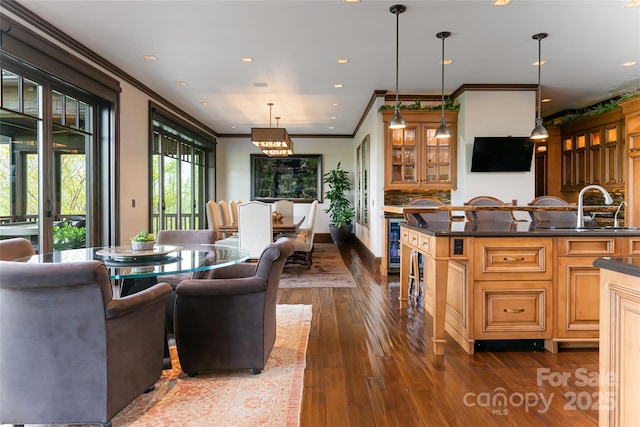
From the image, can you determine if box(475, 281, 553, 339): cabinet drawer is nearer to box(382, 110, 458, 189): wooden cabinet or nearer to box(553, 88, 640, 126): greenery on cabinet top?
box(382, 110, 458, 189): wooden cabinet

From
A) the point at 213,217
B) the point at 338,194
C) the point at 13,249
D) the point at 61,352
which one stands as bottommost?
the point at 61,352

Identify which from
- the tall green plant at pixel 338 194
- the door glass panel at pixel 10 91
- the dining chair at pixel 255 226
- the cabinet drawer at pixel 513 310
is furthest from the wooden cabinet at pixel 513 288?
the tall green plant at pixel 338 194

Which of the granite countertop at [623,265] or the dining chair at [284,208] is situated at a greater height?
the dining chair at [284,208]

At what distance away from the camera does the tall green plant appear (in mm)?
9844

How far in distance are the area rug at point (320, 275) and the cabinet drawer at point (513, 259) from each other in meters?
2.38

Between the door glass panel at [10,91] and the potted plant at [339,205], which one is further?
the potted plant at [339,205]

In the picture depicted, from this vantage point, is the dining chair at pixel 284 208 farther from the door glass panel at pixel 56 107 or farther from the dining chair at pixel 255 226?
the door glass panel at pixel 56 107

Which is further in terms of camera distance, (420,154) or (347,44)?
(420,154)

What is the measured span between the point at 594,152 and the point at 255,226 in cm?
606

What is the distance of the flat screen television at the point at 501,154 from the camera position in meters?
5.75

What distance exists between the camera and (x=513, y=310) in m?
2.80

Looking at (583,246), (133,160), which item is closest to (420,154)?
(583,246)

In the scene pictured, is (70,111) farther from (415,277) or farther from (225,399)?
(415,277)

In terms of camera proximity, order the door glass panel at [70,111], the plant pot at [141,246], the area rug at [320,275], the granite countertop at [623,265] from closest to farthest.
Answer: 1. the granite countertop at [623,265]
2. the plant pot at [141,246]
3. the door glass panel at [70,111]
4. the area rug at [320,275]
